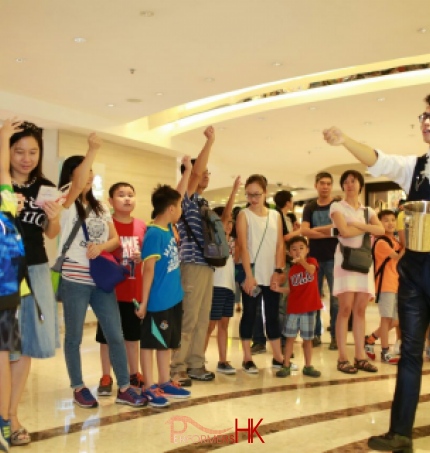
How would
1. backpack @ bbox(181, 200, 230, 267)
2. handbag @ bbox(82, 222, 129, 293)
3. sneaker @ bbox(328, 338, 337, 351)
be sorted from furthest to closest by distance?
sneaker @ bbox(328, 338, 337, 351), backpack @ bbox(181, 200, 230, 267), handbag @ bbox(82, 222, 129, 293)

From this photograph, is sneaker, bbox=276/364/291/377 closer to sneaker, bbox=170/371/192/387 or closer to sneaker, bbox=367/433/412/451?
sneaker, bbox=170/371/192/387

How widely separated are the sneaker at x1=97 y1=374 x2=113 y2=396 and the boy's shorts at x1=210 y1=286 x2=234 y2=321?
1.04 m

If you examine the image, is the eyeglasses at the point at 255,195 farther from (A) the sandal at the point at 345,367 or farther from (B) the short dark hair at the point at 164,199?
(A) the sandal at the point at 345,367

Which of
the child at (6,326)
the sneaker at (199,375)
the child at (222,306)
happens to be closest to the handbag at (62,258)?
the child at (6,326)

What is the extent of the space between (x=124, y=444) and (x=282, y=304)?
117 inches

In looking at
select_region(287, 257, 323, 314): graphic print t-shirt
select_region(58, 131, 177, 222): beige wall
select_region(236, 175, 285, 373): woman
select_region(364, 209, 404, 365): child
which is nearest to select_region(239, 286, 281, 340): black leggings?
select_region(236, 175, 285, 373): woman

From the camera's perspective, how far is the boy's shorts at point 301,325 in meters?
4.81

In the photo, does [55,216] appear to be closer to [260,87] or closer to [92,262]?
[92,262]

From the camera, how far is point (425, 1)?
5.33 metres

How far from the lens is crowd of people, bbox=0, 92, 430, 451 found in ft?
9.77

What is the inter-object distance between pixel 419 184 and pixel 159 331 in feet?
5.75

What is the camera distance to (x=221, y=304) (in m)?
4.96

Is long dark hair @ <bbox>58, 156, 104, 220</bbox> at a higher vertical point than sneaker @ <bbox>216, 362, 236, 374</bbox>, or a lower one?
higher

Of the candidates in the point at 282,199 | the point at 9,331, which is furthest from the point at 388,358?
the point at 9,331
